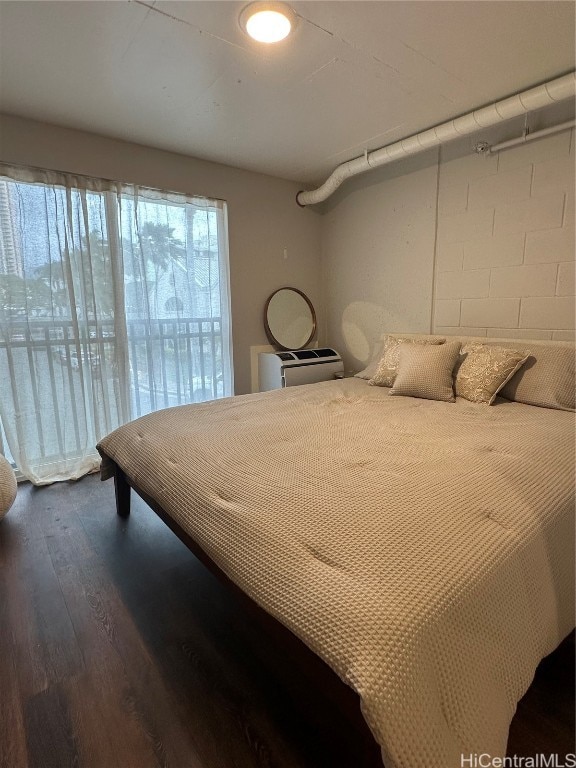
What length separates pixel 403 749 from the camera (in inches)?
27.4

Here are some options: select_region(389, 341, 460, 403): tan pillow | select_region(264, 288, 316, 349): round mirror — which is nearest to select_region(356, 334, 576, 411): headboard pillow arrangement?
select_region(389, 341, 460, 403): tan pillow

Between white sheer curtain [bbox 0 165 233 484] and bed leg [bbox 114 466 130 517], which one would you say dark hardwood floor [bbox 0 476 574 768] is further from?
white sheer curtain [bbox 0 165 233 484]

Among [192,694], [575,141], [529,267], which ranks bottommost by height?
[192,694]

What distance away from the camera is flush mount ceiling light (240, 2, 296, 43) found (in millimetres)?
1578

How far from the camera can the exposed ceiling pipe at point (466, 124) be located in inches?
81.6

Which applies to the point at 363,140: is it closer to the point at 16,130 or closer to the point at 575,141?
the point at 575,141

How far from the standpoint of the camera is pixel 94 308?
285 cm

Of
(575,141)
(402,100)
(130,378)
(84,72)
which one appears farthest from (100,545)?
(575,141)

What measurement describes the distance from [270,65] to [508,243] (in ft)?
6.05

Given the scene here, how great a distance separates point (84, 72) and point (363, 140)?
1839 millimetres

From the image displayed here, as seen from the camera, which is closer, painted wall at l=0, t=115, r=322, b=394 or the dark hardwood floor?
the dark hardwood floor

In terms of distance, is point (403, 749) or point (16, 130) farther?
point (16, 130)

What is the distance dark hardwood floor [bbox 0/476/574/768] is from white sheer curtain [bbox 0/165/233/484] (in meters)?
1.11

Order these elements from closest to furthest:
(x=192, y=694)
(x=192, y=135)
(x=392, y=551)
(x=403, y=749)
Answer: (x=403, y=749), (x=392, y=551), (x=192, y=694), (x=192, y=135)
